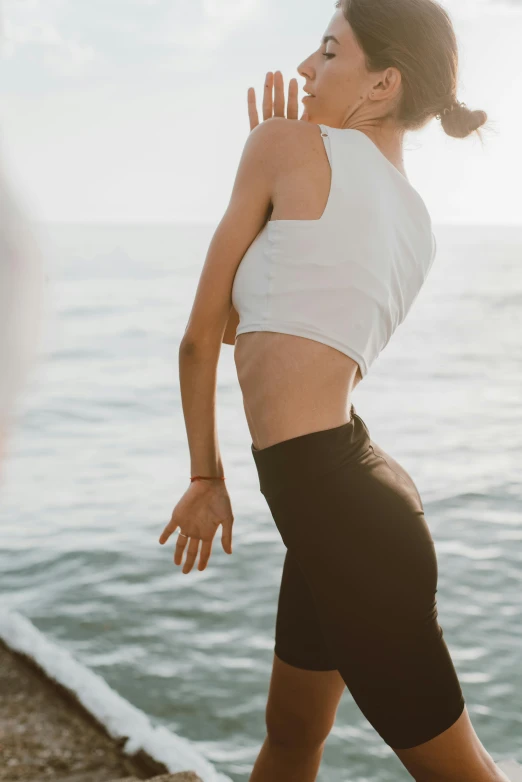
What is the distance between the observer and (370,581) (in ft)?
5.26

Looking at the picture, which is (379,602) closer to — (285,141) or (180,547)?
(180,547)

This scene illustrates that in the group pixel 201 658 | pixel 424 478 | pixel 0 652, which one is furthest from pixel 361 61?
pixel 424 478

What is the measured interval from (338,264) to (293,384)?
23 centimetres

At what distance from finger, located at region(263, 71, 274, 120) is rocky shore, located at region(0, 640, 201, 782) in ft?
5.41

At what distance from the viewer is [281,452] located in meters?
1.63

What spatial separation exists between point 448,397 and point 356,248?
13.3m

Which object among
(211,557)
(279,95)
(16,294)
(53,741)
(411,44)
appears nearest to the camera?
(16,294)

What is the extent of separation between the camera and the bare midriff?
1.62 meters

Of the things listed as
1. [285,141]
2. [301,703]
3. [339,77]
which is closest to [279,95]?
[339,77]

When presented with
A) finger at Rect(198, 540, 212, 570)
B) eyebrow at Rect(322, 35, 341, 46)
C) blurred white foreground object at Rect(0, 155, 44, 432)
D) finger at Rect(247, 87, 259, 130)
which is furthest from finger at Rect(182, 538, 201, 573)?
blurred white foreground object at Rect(0, 155, 44, 432)

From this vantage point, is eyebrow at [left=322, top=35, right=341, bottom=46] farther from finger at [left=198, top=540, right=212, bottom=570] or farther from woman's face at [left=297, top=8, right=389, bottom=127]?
finger at [left=198, top=540, right=212, bottom=570]

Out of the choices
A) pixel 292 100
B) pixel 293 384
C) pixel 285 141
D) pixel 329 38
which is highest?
pixel 329 38

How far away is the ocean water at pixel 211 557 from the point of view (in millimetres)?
4336

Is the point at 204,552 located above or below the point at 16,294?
below
